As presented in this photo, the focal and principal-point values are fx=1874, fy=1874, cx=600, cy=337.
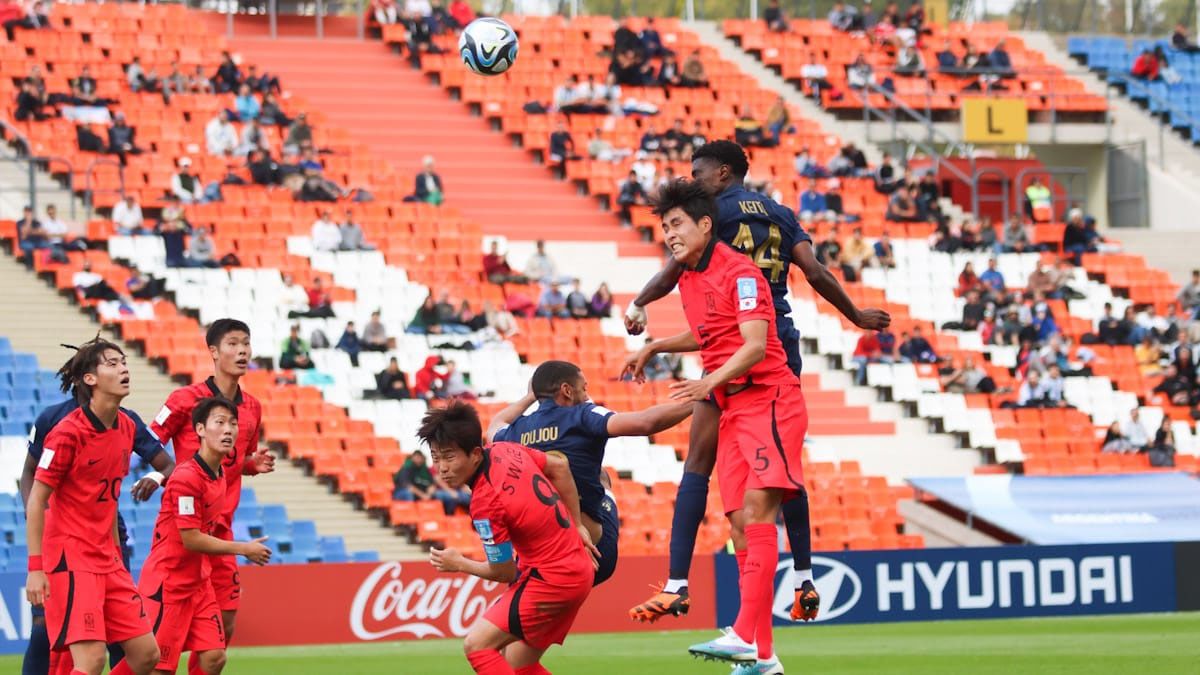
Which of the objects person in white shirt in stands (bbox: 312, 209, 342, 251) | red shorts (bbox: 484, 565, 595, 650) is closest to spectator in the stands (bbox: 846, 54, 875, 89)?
person in white shirt in stands (bbox: 312, 209, 342, 251)

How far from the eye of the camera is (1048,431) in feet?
81.7

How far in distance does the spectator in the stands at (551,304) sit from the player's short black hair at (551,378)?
48.9 feet

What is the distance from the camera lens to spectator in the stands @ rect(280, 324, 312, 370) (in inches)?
869

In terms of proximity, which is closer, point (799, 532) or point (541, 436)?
point (799, 532)

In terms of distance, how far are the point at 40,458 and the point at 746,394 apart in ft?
11.5

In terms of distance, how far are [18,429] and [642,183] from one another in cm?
1046

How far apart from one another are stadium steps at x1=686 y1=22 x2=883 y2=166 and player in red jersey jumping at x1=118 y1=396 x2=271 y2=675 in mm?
21802

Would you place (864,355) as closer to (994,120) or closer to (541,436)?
(994,120)

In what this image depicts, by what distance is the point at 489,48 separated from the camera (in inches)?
577

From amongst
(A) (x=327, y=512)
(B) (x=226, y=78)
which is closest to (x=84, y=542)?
(A) (x=327, y=512)

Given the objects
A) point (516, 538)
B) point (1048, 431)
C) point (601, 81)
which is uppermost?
point (601, 81)

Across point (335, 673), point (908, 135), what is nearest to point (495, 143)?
point (908, 135)

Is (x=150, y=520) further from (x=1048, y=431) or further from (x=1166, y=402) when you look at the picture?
(x=1166, y=402)

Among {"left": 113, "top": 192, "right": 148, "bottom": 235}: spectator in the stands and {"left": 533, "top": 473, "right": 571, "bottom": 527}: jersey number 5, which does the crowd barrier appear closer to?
{"left": 113, "top": 192, "right": 148, "bottom": 235}: spectator in the stands
